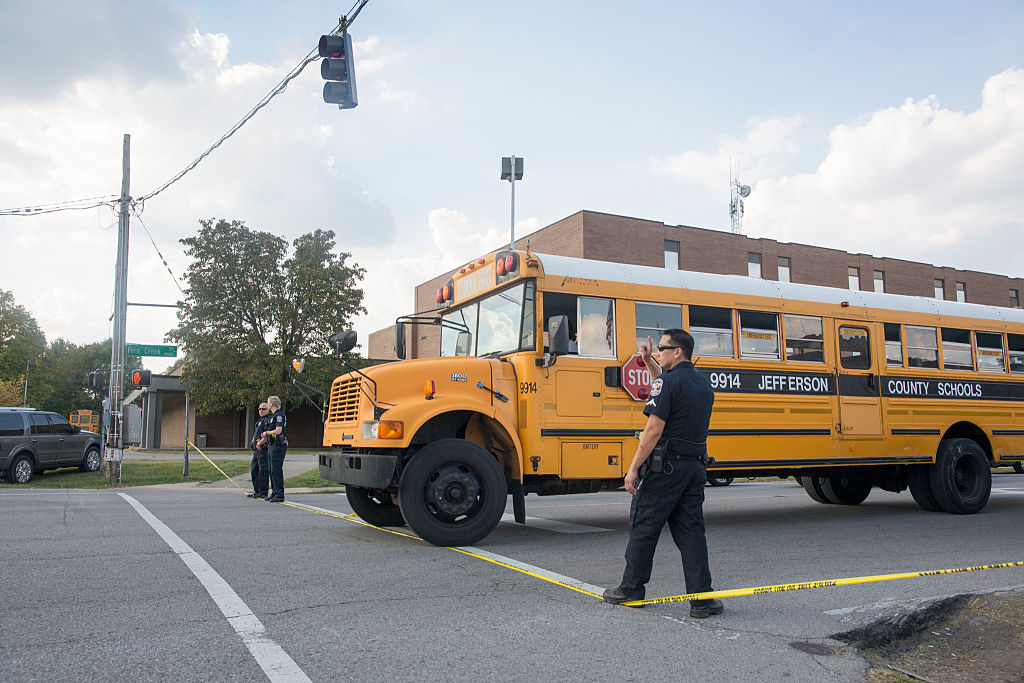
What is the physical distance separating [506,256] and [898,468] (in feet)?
20.9

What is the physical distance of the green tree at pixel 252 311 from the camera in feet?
126

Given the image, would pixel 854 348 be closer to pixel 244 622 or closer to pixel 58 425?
pixel 244 622

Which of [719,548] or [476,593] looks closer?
[476,593]

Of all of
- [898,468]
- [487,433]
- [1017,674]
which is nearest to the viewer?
[1017,674]

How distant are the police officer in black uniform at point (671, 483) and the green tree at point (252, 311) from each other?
34377 millimetres

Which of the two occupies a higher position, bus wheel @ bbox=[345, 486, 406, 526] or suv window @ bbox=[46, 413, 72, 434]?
suv window @ bbox=[46, 413, 72, 434]

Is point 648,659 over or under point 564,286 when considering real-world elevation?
under

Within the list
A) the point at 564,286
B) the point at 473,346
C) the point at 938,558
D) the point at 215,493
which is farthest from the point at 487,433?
the point at 215,493

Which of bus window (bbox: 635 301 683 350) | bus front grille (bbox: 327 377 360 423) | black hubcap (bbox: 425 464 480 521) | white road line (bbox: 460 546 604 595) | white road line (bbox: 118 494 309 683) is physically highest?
bus window (bbox: 635 301 683 350)

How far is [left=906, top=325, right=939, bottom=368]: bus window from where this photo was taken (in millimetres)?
10484

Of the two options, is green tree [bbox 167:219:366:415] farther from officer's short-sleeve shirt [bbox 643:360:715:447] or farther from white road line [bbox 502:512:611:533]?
officer's short-sleeve shirt [bbox 643:360:715:447]

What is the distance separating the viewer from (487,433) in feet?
26.8

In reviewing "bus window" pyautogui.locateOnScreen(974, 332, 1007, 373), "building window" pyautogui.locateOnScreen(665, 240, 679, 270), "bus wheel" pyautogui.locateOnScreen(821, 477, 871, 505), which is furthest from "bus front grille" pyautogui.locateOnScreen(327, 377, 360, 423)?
"building window" pyautogui.locateOnScreen(665, 240, 679, 270)

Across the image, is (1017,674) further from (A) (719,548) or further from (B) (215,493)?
(B) (215,493)
